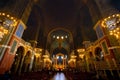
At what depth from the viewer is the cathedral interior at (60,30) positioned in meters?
10.5

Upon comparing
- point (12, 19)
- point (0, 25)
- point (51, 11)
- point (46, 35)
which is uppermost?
point (51, 11)

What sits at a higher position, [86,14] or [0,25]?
[86,14]

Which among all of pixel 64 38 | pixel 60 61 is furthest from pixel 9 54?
pixel 60 61

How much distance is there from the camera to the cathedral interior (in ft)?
34.4

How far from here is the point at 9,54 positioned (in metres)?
12.3

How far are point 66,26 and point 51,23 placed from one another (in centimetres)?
546

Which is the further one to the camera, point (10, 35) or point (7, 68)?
point (10, 35)

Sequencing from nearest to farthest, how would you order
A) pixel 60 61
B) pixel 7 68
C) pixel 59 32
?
1. pixel 7 68
2. pixel 59 32
3. pixel 60 61

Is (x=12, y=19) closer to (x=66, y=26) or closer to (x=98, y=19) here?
(x=98, y=19)

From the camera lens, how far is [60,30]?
1309 inches

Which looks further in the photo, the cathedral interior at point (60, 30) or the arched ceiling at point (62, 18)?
the arched ceiling at point (62, 18)

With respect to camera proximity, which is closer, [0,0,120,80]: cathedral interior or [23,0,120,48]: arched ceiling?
[0,0,120,80]: cathedral interior

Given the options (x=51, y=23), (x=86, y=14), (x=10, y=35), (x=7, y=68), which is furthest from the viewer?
(x=51, y=23)

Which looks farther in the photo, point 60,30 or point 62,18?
point 60,30
